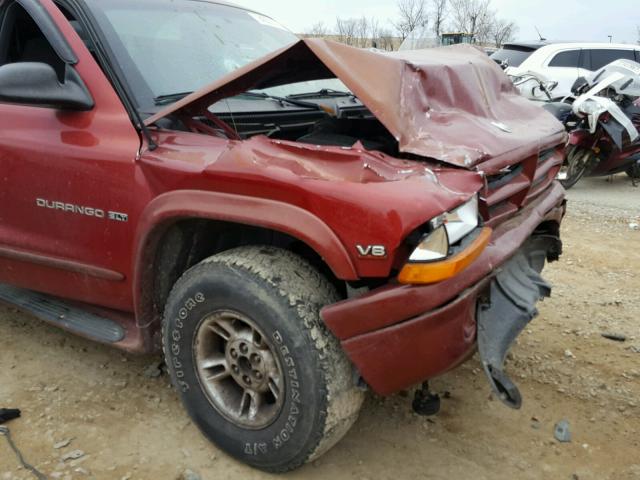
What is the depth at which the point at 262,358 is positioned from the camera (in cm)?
228

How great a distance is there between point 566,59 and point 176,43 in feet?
33.4

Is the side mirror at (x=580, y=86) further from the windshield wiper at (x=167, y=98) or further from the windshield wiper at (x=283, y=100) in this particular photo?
the windshield wiper at (x=167, y=98)

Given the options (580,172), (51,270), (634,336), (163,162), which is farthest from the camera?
(580,172)

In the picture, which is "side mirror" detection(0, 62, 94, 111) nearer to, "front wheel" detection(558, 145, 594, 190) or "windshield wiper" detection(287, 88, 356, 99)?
"windshield wiper" detection(287, 88, 356, 99)

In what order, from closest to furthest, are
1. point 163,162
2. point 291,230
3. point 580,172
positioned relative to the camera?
1. point 291,230
2. point 163,162
3. point 580,172

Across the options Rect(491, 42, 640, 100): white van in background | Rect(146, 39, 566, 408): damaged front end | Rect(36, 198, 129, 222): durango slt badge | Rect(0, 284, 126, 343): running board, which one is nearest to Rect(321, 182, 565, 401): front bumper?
Rect(146, 39, 566, 408): damaged front end

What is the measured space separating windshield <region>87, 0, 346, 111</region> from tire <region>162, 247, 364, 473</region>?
2.95 ft

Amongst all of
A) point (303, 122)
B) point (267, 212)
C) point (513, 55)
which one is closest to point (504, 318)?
point (267, 212)

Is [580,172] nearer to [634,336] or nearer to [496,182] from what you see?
[634,336]

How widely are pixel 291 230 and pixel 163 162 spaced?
66 centimetres

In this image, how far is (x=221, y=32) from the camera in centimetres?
331

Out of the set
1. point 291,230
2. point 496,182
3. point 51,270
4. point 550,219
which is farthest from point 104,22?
point 550,219

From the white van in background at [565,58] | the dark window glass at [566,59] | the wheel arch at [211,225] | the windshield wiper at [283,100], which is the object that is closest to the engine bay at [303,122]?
the windshield wiper at [283,100]

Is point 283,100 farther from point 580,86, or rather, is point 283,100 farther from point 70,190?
point 580,86
